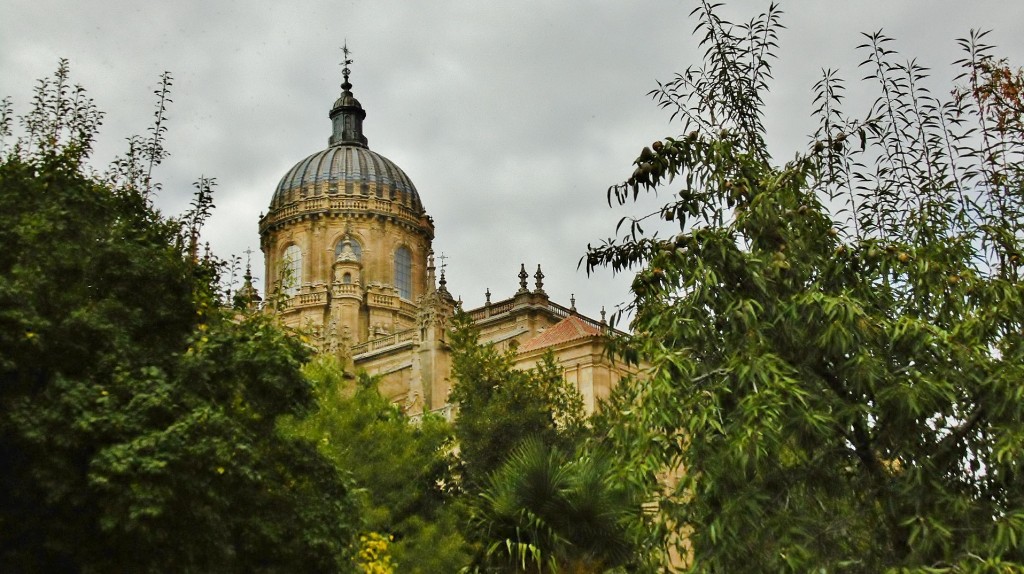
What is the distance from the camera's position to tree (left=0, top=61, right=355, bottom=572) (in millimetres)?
13055

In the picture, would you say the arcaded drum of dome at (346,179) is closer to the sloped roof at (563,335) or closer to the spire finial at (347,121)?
the spire finial at (347,121)

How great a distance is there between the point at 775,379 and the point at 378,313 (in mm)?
49321

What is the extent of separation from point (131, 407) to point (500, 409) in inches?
501

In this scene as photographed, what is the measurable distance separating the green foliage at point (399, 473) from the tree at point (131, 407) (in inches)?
287

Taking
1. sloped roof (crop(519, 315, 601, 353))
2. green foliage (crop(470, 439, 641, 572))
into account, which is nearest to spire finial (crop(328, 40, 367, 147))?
sloped roof (crop(519, 315, 601, 353))

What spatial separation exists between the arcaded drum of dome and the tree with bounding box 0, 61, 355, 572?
1827 inches

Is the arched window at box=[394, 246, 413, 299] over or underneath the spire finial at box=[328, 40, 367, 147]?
underneath

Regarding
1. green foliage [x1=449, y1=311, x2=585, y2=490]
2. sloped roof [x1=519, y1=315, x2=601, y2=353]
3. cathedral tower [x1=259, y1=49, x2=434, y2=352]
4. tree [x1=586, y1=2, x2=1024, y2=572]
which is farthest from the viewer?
cathedral tower [x1=259, y1=49, x2=434, y2=352]

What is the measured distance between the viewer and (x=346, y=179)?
206 feet

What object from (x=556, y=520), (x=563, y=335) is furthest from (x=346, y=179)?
(x=556, y=520)

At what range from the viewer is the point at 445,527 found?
23922mm

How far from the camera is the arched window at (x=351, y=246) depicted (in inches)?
2388

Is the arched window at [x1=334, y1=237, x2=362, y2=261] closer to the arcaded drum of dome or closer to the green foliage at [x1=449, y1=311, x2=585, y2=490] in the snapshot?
the arcaded drum of dome

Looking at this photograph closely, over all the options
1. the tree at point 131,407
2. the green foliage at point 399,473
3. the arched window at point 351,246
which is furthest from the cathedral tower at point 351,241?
the tree at point 131,407
